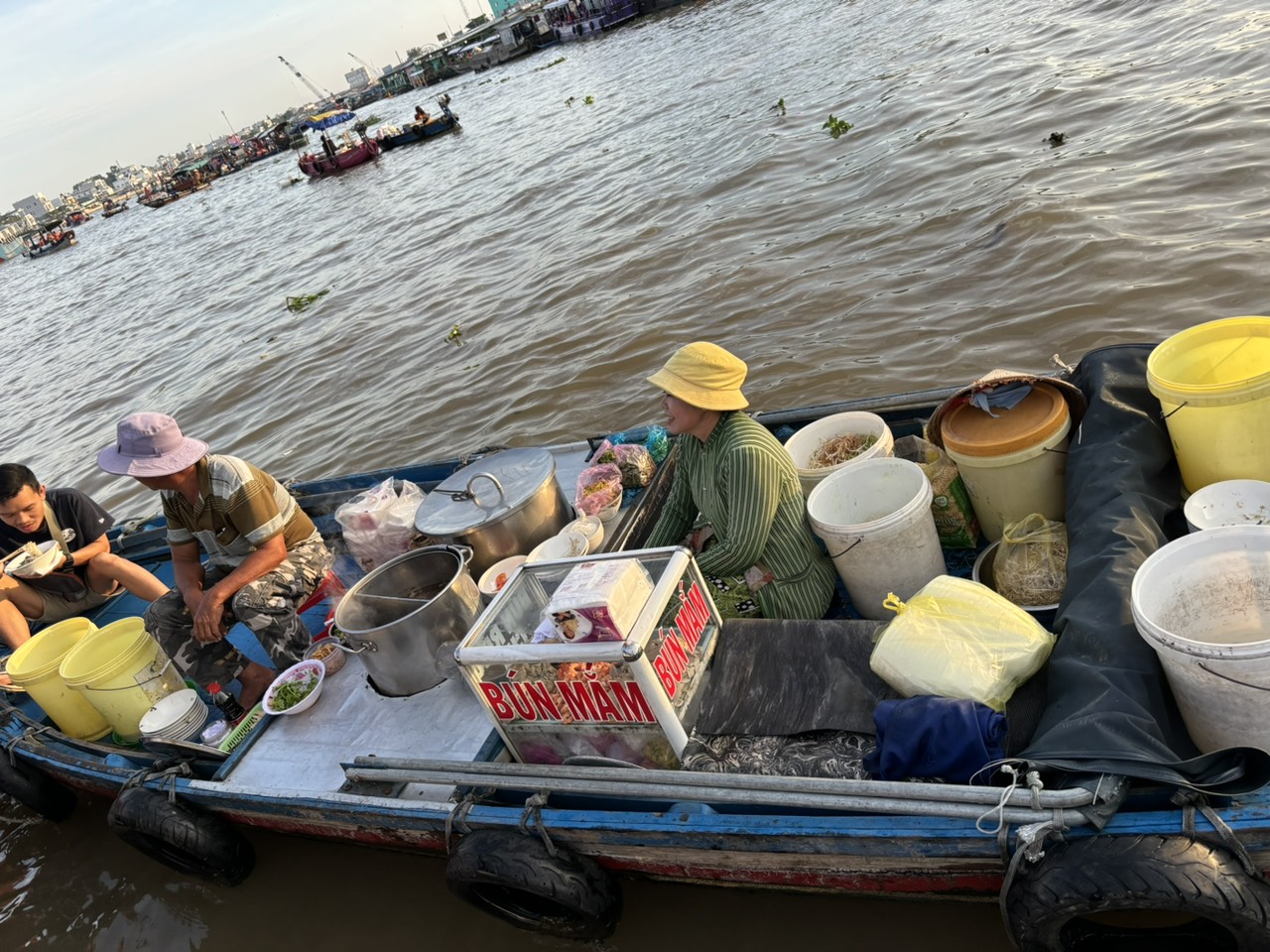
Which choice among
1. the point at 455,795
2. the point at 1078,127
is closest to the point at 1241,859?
the point at 455,795

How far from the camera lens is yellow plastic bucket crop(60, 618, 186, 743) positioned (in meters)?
4.61

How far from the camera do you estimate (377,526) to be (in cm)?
509

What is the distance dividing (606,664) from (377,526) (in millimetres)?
2639

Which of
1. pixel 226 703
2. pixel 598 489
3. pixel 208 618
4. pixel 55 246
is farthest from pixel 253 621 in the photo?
pixel 55 246

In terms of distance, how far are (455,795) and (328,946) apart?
1372 millimetres

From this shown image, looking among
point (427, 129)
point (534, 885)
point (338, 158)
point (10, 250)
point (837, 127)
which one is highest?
point (10, 250)

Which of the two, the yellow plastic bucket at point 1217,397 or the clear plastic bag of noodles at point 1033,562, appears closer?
the yellow plastic bucket at point 1217,397

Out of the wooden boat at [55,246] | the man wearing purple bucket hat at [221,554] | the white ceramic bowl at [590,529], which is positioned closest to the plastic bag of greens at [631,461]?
the white ceramic bowl at [590,529]

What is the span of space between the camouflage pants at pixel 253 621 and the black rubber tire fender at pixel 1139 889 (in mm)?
3957

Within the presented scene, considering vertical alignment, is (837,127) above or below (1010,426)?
below

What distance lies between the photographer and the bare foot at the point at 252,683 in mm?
4906

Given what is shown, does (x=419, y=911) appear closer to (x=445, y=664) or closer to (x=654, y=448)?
(x=445, y=664)

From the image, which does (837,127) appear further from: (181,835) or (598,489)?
(181,835)

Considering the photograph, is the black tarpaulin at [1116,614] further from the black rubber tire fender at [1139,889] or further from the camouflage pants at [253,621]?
the camouflage pants at [253,621]
